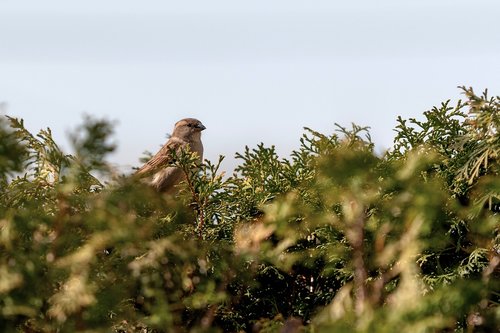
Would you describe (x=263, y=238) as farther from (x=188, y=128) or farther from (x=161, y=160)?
(x=188, y=128)

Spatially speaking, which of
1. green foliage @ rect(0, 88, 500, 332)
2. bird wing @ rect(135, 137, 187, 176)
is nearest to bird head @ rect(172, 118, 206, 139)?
bird wing @ rect(135, 137, 187, 176)

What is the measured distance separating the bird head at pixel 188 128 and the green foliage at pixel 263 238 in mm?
4694

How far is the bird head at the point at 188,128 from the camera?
440 inches

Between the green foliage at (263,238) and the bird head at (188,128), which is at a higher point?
the bird head at (188,128)

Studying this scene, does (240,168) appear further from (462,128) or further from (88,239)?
(88,239)

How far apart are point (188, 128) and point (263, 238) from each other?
6.43 meters

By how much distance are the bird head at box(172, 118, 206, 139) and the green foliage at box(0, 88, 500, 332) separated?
4694 millimetres

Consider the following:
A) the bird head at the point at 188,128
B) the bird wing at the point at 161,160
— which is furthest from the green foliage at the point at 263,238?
the bird head at the point at 188,128

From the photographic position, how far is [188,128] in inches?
446

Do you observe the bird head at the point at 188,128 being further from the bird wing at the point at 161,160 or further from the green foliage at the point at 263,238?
the green foliage at the point at 263,238

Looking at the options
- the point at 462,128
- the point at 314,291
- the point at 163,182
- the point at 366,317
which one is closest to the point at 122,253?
the point at 366,317

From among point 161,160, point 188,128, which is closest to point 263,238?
point 161,160

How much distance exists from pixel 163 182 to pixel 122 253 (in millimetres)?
4111

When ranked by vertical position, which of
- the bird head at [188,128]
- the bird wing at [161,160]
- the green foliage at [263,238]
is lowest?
the green foliage at [263,238]
